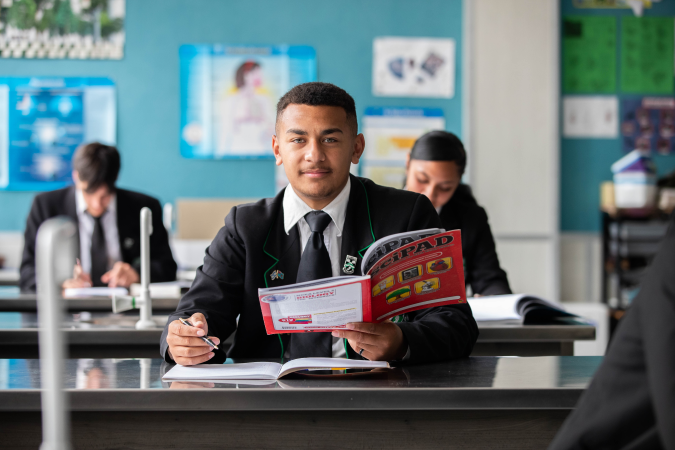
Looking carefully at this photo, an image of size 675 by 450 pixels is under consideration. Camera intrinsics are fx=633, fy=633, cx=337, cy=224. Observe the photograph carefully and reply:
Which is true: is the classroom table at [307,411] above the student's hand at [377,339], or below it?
below

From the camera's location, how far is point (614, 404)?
735 millimetres

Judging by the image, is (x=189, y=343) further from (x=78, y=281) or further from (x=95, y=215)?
(x=95, y=215)

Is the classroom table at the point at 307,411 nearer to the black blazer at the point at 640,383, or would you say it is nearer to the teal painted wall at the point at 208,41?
the black blazer at the point at 640,383

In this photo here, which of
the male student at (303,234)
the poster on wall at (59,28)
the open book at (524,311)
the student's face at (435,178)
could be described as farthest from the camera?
the poster on wall at (59,28)

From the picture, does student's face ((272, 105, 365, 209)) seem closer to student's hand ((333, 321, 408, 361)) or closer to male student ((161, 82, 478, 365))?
male student ((161, 82, 478, 365))

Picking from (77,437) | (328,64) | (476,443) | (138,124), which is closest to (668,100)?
(328,64)

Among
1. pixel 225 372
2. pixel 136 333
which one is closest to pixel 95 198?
pixel 136 333

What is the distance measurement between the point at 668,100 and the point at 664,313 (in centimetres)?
448

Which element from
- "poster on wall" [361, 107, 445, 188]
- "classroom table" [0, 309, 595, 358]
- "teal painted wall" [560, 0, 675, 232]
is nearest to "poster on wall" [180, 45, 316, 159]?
"poster on wall" [361, 107, 445, 188]

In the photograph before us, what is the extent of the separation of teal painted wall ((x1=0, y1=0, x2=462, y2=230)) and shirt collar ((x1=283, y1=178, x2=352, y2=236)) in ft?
9.74

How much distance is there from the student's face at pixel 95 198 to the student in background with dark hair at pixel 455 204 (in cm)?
141

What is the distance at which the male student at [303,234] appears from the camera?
1.43 meters

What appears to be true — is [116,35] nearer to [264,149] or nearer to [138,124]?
[138,124]

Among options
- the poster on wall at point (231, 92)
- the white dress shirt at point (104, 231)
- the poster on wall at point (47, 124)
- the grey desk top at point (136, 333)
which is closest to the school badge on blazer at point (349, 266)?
the grey desk top at point (136, 333)
